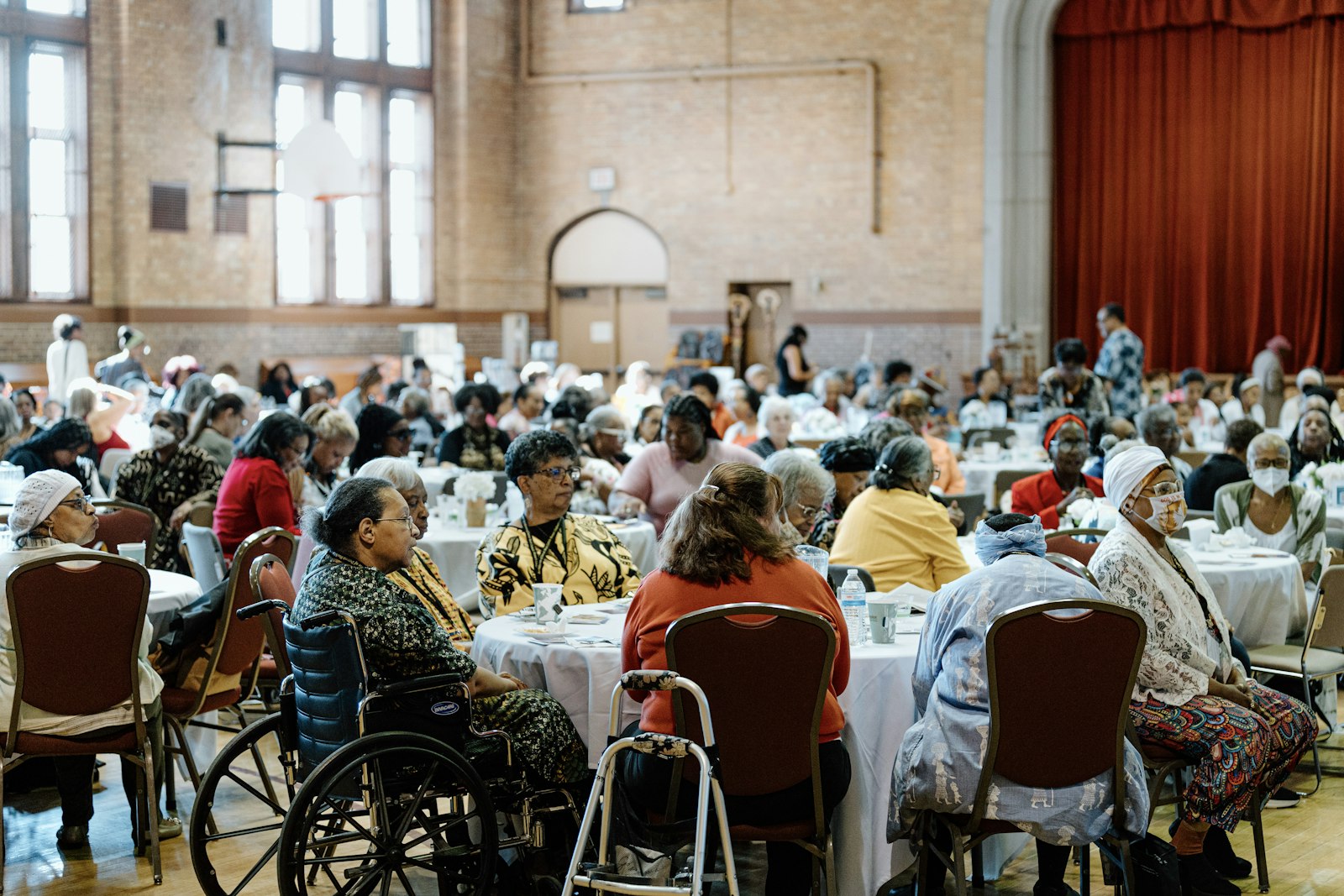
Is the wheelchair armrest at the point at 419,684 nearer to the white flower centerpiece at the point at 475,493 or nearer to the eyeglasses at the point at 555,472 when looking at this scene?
the eyeglasses at the point at 555,472

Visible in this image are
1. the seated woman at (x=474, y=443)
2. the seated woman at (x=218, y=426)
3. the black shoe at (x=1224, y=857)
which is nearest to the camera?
the black shoe at (x=1224, y=857)

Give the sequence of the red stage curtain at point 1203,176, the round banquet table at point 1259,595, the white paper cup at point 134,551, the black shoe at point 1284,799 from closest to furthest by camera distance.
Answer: the black shoe at point 1284,799
the white paper cup at point 134,551
the round banquet table at point 1259,595
the red stage curtain at point 1203,176

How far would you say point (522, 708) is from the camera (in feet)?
13.8

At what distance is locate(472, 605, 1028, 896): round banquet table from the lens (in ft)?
13.3

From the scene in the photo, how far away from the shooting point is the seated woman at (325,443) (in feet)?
23.3

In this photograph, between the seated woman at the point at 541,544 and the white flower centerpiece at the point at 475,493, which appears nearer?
the seated woman at the point at 541,544

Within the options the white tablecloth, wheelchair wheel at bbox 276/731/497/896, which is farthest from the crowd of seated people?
the white tablecloth

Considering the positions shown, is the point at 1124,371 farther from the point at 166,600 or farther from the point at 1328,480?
the point at 166,600

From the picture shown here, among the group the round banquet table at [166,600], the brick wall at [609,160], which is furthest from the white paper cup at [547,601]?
the brick wall at [609,160]

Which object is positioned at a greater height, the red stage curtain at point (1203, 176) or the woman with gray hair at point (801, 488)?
the red stage curtain at point (1203, 176)

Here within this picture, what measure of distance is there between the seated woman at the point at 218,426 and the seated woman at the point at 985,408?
596cm

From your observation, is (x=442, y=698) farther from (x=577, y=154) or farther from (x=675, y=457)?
(x=577, y=154)

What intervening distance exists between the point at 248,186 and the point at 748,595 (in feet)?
45.3

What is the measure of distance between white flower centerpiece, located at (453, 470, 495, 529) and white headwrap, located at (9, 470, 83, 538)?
2.62m
